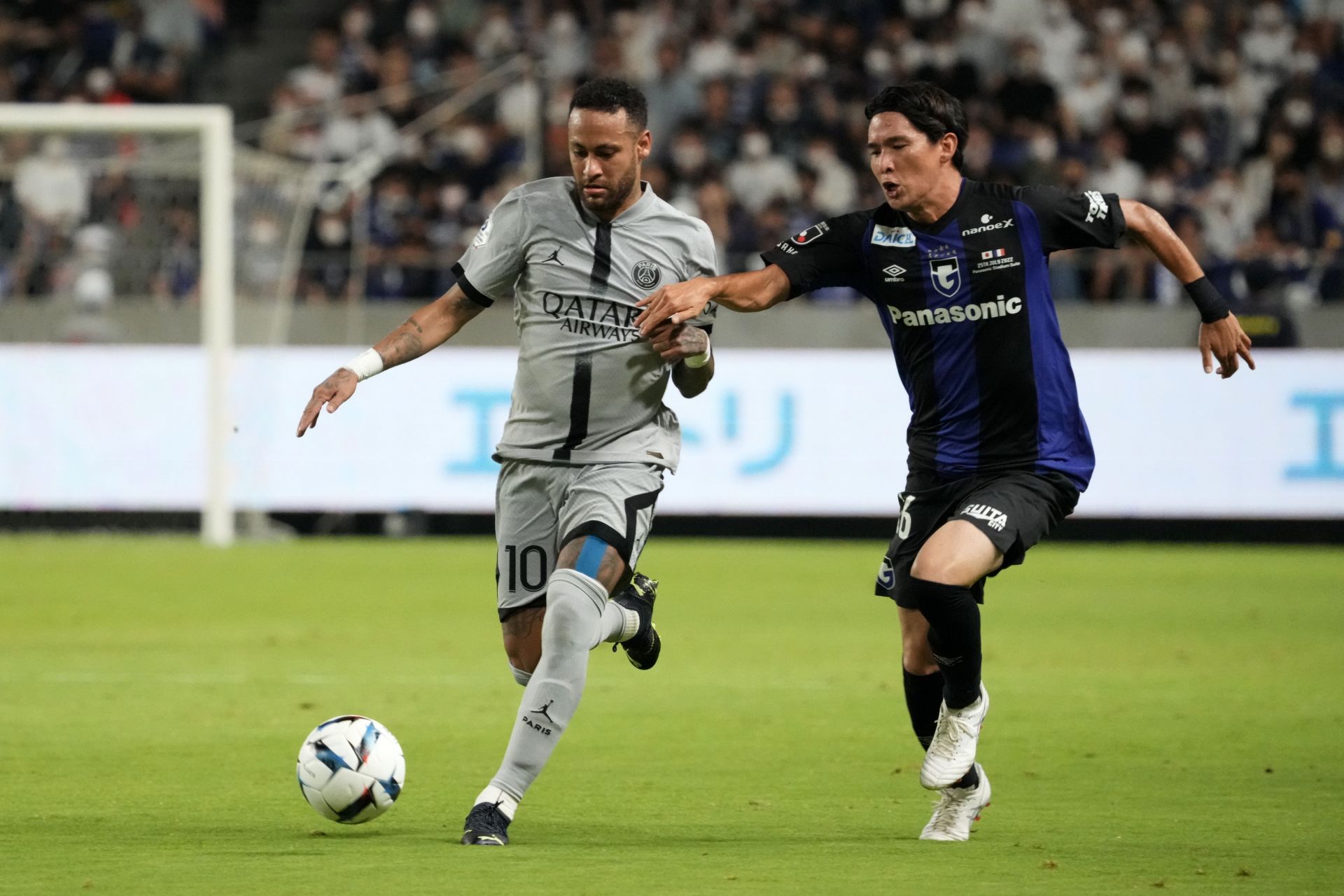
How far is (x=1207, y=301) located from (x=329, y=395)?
256 centimetres

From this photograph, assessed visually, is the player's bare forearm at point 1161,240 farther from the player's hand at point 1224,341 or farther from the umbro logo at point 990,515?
the umbro logo at point 990,515

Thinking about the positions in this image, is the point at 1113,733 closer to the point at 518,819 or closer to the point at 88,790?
the point at 518,819

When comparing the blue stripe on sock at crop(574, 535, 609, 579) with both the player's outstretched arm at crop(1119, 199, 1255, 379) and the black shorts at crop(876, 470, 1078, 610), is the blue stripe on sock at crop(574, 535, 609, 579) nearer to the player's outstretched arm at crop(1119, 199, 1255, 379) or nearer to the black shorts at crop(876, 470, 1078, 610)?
the black shorts at crop(876, 470, 1078, 610)

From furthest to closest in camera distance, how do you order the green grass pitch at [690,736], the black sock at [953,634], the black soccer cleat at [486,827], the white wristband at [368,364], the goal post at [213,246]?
the goal post at [213,246]
the white wristband at [368,364]
the black sock at [953,634]
the black soccer cleat at [486,827]
the green grass pitch at [690,736]

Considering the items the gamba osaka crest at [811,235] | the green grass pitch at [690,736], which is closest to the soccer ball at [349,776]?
the green grass pitch at [690,736]

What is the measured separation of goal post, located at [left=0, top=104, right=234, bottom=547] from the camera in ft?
52.0

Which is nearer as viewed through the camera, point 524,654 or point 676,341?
point 676,341

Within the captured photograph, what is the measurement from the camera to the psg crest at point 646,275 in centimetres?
613

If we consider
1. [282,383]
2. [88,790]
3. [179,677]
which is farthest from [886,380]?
[88,790]

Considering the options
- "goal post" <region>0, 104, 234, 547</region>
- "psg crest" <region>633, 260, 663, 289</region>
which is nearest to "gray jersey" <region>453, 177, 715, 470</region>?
"psg crest" <region>633, 260, 663, 289</region>

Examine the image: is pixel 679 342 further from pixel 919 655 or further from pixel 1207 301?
pixel 1207 301

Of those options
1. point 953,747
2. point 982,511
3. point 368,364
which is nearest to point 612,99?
point 368,364

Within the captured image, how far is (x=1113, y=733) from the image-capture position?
25.8 feet

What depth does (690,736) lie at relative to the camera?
7.79 metres
